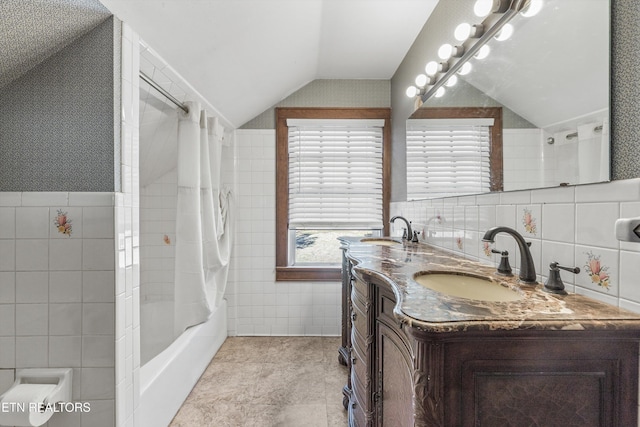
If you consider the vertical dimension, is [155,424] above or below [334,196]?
below

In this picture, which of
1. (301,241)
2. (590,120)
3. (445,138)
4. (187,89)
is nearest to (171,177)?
(187,89)

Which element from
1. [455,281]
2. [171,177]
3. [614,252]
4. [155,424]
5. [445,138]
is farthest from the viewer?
[171,177]

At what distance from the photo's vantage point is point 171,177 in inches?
101

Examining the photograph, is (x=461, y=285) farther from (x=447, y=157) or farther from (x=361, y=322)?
(x=447, y=157)

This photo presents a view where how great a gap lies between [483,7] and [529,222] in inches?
38.9

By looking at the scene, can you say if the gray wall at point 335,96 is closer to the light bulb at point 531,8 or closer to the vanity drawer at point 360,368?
the light bulb at point 531,8

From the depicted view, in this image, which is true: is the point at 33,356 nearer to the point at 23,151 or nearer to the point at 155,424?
the point at 155,424

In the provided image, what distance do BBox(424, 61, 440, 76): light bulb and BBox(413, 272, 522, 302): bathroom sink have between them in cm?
131

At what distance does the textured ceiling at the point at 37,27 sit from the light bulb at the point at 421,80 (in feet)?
5.69

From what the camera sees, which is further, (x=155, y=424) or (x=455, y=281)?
(x=155, y=424)

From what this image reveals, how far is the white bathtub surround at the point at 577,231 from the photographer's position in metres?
0.72

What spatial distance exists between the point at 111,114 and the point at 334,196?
1.88 metres

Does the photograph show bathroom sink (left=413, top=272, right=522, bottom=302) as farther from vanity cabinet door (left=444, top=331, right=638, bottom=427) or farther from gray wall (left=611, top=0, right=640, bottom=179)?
gray wall (left=611, top=0, right=640, bottom=179)

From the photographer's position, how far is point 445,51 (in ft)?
5.41
